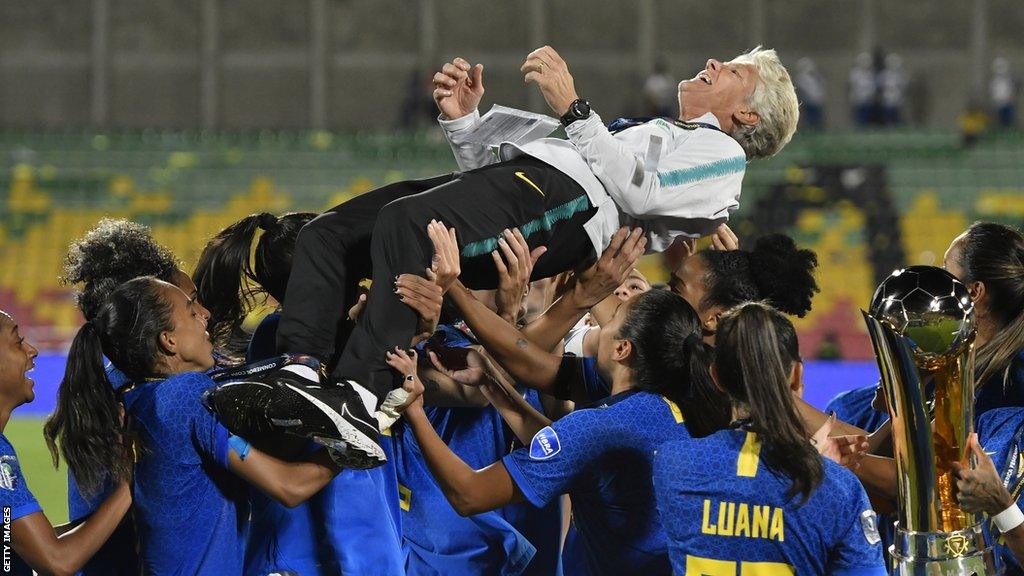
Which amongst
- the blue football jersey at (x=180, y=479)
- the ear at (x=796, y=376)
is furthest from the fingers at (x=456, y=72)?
the ear at (x=796, y=376)

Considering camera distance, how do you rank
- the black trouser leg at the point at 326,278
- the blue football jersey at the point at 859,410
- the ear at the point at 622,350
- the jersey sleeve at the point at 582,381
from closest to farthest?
the black trouser leg at the point at 326,278 < the ear at the point at 622,350 < the jersey sleeve at the point at 582,381 < the blue football jersey at the point at 859,410

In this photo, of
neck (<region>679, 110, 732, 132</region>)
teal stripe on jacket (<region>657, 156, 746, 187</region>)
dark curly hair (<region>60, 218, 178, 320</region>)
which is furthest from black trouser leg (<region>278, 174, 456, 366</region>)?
neck (<region>679, 110, 732, 132</region>)

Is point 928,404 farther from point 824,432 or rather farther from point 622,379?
point 622,379

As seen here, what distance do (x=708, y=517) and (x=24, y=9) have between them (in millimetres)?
24543

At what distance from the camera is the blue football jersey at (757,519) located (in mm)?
3135

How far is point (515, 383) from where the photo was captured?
4477 mm

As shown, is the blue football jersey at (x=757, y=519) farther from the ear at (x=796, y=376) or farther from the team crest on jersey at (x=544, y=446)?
the team crest on jersey at (x=544, y=446)

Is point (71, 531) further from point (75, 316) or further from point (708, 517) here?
point (75, 316)

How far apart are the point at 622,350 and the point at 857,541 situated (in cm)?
92

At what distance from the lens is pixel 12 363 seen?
3.79m

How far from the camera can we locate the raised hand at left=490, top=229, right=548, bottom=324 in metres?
3.71

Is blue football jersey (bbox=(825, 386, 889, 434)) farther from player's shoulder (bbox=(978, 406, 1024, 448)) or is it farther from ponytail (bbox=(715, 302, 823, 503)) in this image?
ponytail (bbox=(715, 302, 823, 503))

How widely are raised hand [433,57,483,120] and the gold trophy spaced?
1974mm

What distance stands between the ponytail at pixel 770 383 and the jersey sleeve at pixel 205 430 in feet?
4.59
